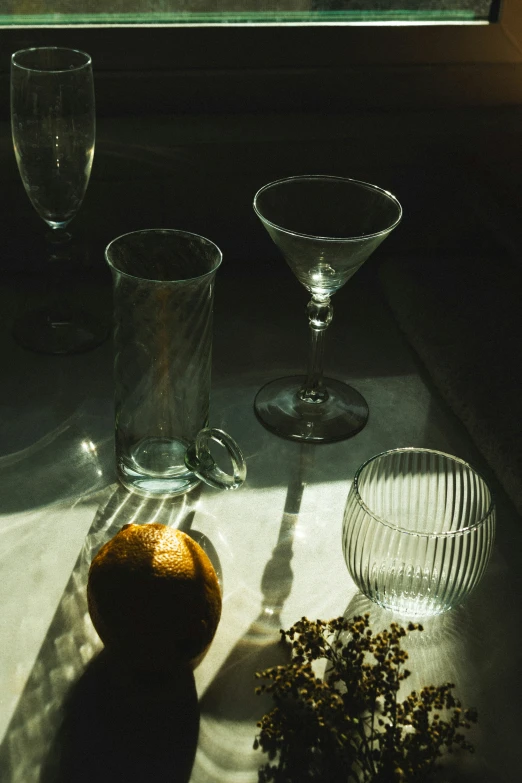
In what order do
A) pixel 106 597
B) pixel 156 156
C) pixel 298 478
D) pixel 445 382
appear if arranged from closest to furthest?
pixel 106 597
pixel 298 478
pixel 445 382
pixel 156 156

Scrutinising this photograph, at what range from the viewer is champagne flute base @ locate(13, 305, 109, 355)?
1001 mm

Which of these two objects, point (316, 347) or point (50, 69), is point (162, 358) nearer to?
point (316, 347)

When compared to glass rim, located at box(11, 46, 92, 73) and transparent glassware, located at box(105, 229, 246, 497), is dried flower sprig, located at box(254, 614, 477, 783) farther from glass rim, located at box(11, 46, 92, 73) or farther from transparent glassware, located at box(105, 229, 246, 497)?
glass rim, located at box(11, 46, 92, 73)

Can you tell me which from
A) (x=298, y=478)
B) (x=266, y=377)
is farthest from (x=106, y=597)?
(x=266, y=377)

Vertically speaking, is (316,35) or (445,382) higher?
(316,35)

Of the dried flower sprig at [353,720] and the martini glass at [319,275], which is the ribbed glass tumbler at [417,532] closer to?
the dried flower sprig at [353,720]

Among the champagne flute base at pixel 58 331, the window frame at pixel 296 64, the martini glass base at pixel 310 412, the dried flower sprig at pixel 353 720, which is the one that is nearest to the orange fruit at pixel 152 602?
the dried flower sprig at pixel 353 720

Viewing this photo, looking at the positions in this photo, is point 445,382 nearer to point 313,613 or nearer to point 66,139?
point 313,613

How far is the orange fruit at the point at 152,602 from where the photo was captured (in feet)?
1.98

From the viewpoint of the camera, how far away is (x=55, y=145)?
931 mm

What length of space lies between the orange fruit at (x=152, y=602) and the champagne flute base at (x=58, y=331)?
0.41 m

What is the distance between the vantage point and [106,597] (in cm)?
61

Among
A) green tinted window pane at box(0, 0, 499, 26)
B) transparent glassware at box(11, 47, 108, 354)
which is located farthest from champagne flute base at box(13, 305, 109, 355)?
green tinted window pane at box(0, 0, 499, 26)

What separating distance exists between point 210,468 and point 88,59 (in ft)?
1.49
